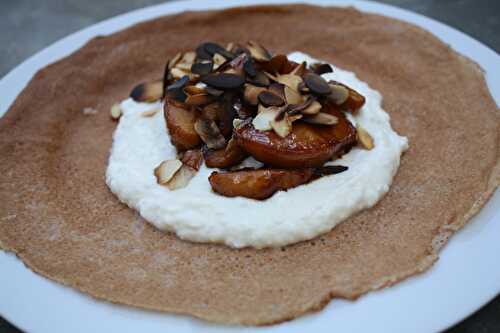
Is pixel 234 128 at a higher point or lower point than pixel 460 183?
higher

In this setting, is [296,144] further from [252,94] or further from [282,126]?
[252,94]

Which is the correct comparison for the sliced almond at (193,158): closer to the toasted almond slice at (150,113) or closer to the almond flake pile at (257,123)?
the almond flake pile at (257,123)

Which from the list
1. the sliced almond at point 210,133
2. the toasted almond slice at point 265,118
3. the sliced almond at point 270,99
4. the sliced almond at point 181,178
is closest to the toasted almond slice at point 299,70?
the sliced almond at point 270,99

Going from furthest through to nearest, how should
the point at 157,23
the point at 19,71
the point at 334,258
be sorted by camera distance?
the point at 157,23, the point at 19,71, the point at 334,258

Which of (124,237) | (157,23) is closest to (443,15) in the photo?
(157,23)

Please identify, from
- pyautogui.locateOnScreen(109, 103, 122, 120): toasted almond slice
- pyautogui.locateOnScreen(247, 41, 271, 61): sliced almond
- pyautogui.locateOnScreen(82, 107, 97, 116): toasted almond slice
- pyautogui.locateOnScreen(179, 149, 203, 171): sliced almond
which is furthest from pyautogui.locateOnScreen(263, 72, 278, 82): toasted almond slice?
pyautogui.locateOnScreen(82, 107, 97, 116): toasted almond slice

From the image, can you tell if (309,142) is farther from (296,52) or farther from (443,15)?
(443,15)
